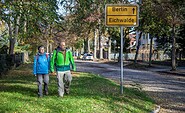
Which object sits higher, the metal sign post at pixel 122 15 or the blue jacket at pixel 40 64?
the metal sign post at pixel 122 15

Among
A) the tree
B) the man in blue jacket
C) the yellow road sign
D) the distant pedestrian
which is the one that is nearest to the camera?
the distant pedestrian

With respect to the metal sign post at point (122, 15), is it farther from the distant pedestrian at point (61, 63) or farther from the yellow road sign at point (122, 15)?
the distant pedestrian at point (61, 63)

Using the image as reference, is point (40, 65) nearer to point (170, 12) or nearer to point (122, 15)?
point (122, 15)

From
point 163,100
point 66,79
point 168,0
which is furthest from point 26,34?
point 168,0

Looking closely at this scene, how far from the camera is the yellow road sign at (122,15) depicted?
1170 cm

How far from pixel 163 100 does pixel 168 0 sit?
1498cm

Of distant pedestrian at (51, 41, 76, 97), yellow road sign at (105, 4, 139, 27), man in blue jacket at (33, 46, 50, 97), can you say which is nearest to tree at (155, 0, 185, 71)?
yellow road sign at (105, 4, 139, 27)

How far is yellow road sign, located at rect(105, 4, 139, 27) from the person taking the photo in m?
11.7

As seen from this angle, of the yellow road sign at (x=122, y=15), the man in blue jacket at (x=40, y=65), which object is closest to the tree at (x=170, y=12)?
the yellow road sign at (x=122, y=15)

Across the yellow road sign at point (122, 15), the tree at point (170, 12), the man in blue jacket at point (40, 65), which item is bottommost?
the man in blue jacket at point (40, 65)

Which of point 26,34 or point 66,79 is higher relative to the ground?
point 26,34

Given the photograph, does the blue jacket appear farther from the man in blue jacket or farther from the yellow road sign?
the yellow road sign

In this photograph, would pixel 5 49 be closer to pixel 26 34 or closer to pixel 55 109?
pixel 26 34

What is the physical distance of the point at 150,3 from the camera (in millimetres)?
30141
